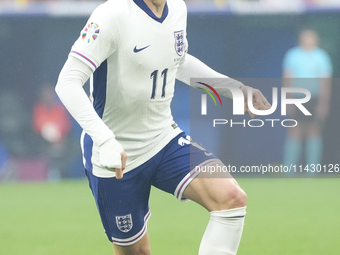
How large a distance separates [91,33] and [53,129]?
231 inches

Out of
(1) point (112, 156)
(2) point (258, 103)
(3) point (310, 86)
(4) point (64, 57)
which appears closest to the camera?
(1) point (112, 156)

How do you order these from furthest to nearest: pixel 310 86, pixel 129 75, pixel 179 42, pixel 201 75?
pixel 310 86 < pixel 201 75 < pixel 179 42 < pixel 129 75

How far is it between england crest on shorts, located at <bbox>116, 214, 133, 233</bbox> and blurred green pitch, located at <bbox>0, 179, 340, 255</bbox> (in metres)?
1.16

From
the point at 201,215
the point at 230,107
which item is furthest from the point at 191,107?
the point at 201,215

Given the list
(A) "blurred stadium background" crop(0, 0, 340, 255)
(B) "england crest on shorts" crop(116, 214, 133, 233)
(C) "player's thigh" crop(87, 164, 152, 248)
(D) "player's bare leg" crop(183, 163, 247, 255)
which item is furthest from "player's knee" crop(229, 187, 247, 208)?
(A) "blurred stadium background" crop(0, 0, 340, 255)

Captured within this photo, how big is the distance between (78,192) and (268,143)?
110 inches

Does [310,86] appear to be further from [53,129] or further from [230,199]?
[230,199]

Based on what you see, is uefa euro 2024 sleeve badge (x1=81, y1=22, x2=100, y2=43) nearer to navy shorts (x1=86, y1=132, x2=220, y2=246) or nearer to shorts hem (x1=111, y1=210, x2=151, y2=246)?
navy shorts (x1=86, y1=132, x2=220, y2=246)

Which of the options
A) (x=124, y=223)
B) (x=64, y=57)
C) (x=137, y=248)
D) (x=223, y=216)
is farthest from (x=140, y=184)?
(x=64, y=57)

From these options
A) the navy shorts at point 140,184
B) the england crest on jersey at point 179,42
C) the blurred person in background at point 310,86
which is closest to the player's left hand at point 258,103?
the navy shorts at point 140,184

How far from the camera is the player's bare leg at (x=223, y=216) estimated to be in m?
2.67

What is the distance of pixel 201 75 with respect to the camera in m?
3.31

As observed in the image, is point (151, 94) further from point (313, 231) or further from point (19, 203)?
point (19, 203)

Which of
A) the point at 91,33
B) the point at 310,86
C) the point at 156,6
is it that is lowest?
the point at 310,86
